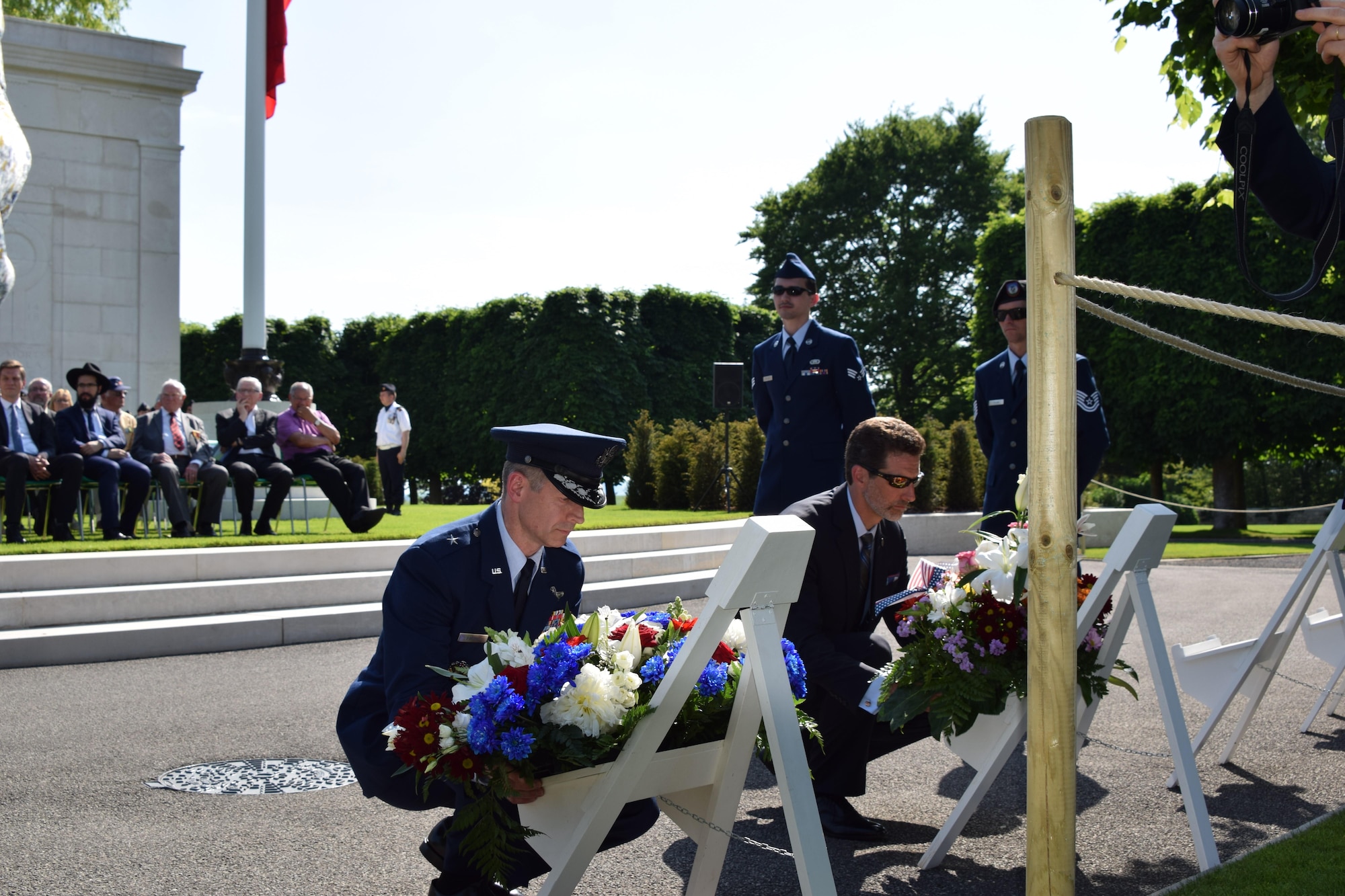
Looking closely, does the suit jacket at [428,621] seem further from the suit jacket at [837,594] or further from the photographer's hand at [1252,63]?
the photographer's hand at [1252,63]

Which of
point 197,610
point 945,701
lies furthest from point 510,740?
point 197,610

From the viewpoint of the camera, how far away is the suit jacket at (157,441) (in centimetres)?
1125

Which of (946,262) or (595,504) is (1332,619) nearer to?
(595,504)

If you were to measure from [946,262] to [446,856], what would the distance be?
34192mm

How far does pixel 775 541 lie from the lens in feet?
8.25

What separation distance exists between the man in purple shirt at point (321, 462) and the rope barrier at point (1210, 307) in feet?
33.9

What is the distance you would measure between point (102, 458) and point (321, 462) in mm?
2095

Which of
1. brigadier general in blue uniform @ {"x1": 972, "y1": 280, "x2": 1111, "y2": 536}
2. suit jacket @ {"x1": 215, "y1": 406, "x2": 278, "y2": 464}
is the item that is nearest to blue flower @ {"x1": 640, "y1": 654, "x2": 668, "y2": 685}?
brigadier general in blue uniform @ {"x1": 972, "y1": 280, "x2": 1111, "y2": 536}

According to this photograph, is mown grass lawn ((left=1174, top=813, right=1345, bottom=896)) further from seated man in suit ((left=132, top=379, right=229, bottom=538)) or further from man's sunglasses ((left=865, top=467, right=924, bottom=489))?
seated man in suit ((left=132, top=379, right=229, bottom=538))

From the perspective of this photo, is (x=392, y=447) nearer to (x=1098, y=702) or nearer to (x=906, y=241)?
(x=1098, y=702)

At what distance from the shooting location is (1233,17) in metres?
2.53

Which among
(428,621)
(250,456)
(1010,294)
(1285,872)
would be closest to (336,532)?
(250,456)

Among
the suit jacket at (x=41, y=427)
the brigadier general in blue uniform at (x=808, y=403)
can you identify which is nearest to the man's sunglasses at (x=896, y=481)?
the brigadier general in blue uniform at (x=808, y=403)

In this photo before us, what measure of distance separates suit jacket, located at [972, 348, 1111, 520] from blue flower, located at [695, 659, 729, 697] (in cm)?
370
